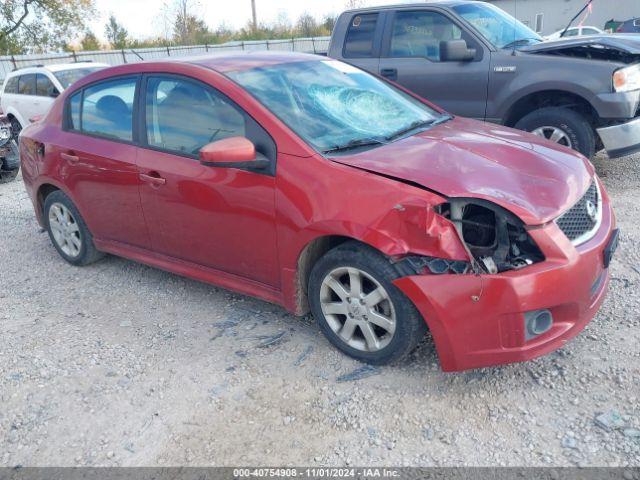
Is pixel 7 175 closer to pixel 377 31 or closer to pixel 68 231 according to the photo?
pixel 68 231

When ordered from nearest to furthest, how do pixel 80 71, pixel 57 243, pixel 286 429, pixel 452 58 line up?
1. pixel 286 429
2. pixel 57 243
3. pixel 452 58
4. pixel 80 71

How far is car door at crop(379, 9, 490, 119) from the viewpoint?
618 centimetres

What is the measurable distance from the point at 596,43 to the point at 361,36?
2715 millimetres

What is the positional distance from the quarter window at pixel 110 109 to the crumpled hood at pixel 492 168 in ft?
5.77

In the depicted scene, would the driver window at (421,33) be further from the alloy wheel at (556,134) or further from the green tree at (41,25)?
the green tree at (41,25)

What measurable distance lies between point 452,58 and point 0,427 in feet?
17.7

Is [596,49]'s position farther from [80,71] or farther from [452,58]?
[80,71]

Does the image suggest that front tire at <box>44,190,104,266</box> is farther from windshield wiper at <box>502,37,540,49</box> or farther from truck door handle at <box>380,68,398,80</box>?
windshield wiper at <box>502,37,540,49</box>

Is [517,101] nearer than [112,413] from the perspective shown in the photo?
No

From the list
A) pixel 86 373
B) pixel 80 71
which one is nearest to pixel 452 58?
pixel 86 373

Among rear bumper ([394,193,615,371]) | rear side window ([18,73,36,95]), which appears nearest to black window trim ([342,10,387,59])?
rear bumper ([394,193,615,371])

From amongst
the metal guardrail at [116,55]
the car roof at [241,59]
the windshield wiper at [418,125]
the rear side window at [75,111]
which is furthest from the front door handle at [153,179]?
the metal guardrail at [116,55]

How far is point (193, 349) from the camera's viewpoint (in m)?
3.39

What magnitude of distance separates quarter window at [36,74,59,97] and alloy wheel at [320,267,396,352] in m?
9.02
